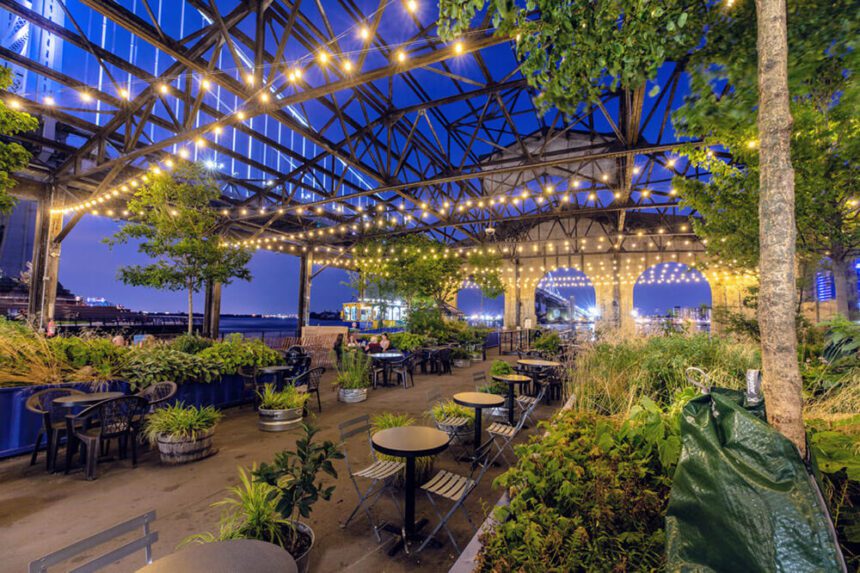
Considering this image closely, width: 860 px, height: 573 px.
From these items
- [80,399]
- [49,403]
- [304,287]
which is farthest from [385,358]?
[304,287]

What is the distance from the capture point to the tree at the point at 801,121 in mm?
1841

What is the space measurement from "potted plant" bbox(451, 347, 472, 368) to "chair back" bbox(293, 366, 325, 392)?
5.11m

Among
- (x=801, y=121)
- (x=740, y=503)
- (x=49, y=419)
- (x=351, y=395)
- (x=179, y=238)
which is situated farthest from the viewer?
(x=179, y=238)

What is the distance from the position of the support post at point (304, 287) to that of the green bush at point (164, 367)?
37.7 ft

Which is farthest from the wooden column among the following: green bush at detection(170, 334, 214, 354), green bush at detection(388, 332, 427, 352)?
green bush at detection(170, 334, 214, 354)

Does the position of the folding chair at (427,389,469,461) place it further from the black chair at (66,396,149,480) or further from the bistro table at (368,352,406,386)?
the bistro table at (368,352,406,386)

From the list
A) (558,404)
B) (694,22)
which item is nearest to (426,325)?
(558,404)

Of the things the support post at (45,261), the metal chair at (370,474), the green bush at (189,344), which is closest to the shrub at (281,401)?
the green bush at (189,344)

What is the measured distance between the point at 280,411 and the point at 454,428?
238 centimetres

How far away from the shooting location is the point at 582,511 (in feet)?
6.21

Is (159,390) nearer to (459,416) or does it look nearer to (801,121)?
(459,416)

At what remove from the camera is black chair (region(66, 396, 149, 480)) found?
345cm

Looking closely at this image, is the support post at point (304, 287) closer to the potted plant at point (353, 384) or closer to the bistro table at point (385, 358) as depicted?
the bistro table at point (385, 358)

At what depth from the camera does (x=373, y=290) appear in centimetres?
1382
